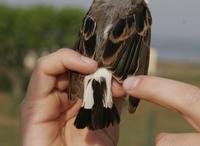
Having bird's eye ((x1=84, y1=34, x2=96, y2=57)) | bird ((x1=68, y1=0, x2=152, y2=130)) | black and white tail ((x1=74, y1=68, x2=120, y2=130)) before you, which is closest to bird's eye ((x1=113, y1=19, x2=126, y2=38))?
bird ((x1=68, y1=0, x2=152, y2=130))

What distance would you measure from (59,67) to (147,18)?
35.0 inches

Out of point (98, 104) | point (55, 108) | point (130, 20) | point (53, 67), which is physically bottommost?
point (55, 108)

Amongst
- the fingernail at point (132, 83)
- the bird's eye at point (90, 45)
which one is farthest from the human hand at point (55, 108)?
the fingernail at point (132, 83)

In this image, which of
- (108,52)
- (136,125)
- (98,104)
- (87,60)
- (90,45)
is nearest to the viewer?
(87,60)

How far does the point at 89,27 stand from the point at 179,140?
53.7 inches

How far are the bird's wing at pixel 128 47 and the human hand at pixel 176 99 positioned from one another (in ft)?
2.19

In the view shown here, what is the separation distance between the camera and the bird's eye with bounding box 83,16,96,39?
3.51 metres

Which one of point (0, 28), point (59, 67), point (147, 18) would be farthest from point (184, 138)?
point (0, 28)

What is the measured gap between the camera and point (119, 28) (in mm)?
3422

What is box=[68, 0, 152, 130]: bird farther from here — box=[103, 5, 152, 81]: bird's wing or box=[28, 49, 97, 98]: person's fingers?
box=[28, 49, 97, 98]: person's fingers

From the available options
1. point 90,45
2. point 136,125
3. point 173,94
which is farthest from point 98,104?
point 136,125

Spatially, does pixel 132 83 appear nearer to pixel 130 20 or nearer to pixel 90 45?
pixel 90 45

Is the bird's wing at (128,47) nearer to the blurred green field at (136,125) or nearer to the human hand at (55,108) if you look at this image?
the human hand at (55,108)

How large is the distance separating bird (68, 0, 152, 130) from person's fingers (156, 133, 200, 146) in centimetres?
63
